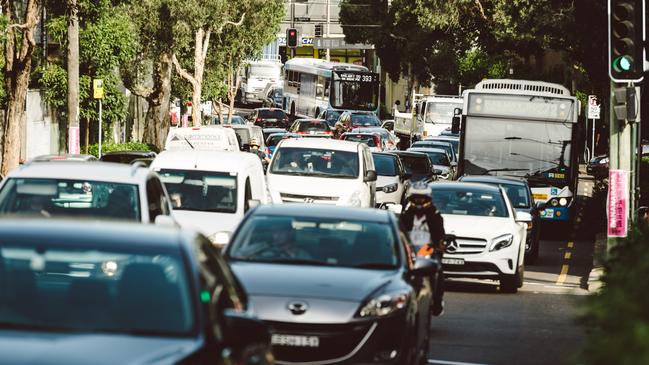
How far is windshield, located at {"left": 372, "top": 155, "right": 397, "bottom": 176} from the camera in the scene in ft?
115

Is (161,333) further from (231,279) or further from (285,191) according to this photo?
(285,191)

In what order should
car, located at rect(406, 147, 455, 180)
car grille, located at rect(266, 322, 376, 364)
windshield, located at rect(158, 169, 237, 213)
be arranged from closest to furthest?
car grille, located at rect(266, 322, 376, 364)
windshield, located at rect(158, 169, 237, 213)
car, located at rect(406, 147, 455, 180)

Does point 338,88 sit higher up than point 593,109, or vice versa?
point 593,109

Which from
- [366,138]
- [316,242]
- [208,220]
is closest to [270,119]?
[366,138]

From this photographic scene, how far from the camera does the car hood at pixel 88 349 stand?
6.13m

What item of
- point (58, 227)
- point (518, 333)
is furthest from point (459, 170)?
point (58, 227)

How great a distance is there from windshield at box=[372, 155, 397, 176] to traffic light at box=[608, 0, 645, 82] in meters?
15.5

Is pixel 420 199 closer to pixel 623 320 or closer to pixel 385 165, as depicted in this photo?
pixel 623 320

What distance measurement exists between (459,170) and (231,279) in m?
26.3

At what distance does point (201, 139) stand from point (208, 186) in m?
13.2

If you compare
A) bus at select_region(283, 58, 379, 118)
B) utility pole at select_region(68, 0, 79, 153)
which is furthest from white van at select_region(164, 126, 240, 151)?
bus at select_region(283, 58, 379, 118)

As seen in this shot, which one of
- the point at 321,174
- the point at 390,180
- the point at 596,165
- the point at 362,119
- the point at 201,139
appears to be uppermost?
the point at 201,139

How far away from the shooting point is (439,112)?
6694 cm

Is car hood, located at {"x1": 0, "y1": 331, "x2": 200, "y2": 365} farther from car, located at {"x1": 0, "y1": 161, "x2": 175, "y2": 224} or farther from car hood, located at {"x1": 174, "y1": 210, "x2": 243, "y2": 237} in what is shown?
car hood, located at {"x1": 174, "y1": 210, "x2": 243, "y2": 237}
